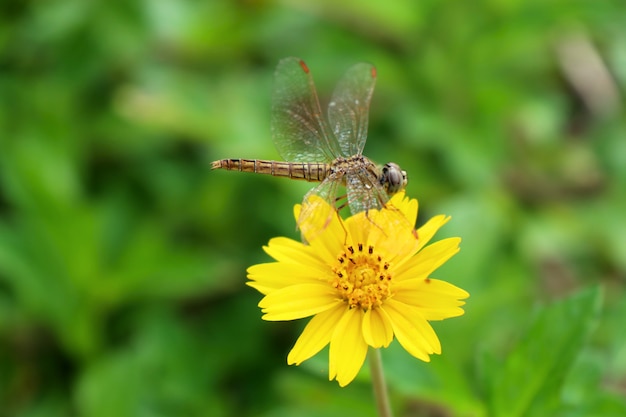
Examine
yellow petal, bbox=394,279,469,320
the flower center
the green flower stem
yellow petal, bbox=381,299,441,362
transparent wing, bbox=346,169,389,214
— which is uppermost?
transparent wing, bbox=346,169,389,214

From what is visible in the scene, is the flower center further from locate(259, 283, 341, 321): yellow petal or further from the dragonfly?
the dragonfly

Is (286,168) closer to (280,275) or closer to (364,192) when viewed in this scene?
(364,192)

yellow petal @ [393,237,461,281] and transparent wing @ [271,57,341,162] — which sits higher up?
transparent wing @ [271,57,341,162]

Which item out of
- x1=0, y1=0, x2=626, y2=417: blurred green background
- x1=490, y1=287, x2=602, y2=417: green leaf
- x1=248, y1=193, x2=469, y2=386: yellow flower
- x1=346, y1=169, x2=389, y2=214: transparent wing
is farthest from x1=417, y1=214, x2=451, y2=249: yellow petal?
x1=0, y1=0, x2=626, y2=417: blurred green background

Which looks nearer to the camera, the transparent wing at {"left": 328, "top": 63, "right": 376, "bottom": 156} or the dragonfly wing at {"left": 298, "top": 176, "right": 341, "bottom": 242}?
the dragonfly wing at {"left": 298, "top": 176, "right": 341, "bottom": 242}

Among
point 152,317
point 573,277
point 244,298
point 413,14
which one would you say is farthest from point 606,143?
point 152,317

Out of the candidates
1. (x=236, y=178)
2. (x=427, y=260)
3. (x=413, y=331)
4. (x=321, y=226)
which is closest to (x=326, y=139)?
(x=321, y=226)

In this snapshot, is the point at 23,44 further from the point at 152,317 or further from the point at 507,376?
the point at 507,376

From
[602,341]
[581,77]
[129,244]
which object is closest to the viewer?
[602,341]
